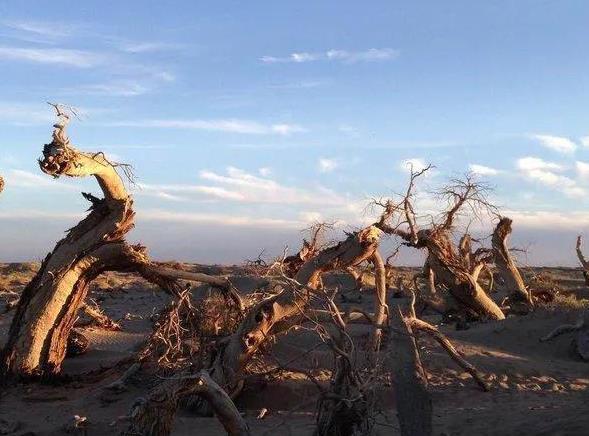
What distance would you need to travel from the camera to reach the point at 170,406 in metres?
5.45

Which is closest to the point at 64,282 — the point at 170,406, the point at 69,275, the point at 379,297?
the point at 69,275

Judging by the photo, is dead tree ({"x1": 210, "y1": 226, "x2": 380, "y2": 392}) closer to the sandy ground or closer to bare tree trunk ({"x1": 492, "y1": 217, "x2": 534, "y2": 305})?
the sandy ground

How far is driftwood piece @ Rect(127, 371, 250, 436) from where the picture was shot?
17.5 feet

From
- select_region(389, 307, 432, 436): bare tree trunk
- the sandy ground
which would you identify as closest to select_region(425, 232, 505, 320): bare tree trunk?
the sandy ground

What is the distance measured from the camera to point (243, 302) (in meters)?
10.6

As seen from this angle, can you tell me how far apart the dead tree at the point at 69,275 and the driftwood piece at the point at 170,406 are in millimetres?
5235

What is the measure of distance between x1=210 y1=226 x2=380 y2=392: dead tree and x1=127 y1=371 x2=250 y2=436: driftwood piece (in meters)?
3.25

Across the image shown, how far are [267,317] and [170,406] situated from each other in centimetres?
386

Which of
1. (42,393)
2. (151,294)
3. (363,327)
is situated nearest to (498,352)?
(363,327)

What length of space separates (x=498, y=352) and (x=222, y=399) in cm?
780

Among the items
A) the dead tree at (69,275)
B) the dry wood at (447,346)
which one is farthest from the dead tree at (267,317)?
the dead tree at (69,275)

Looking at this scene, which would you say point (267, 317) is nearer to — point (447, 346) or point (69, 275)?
point (447, 346)

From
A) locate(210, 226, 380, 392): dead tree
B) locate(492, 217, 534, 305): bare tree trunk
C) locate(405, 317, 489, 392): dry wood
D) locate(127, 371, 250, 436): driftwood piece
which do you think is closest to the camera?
locate(127, 371, 250, 436): driftwood piece

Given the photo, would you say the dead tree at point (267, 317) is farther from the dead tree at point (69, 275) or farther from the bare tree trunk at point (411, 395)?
the bare tree trunk at point (411, 395)
